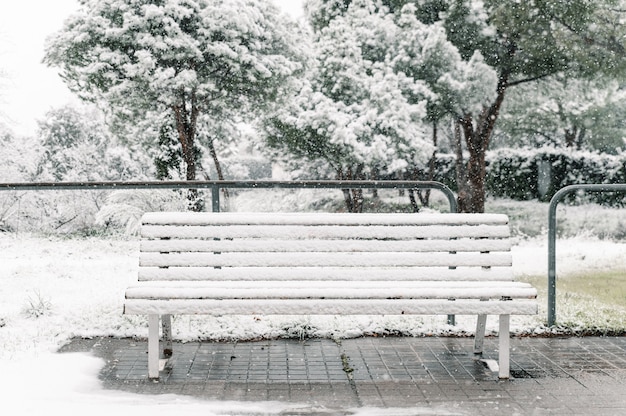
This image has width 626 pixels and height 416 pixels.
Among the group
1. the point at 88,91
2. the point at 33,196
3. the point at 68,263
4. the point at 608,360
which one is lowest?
the point at 608,360

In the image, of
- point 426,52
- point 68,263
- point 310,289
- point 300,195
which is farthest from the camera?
point 426,52

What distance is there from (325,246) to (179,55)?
14.4 meters

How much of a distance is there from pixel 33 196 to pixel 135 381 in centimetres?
357

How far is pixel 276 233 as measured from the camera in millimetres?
4242

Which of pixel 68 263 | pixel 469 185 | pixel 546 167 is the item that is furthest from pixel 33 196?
pixel 546 167

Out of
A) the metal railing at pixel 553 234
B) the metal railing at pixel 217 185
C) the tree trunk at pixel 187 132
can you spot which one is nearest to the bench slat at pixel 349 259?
the metal railing at pixel 217 185

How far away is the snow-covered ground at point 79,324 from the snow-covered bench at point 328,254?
483mm

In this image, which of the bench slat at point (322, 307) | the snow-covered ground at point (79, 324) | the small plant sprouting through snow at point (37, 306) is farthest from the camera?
the small plant sprouting through snow at point (37, 306)

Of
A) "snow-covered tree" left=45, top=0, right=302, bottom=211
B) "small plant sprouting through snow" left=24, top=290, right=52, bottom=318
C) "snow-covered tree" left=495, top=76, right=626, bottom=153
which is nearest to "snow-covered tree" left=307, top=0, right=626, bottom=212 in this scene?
"snow-covered tree" left=45, top=0, right=302, bottom=211

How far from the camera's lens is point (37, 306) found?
17.2ft

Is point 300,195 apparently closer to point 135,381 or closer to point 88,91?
point 88,91

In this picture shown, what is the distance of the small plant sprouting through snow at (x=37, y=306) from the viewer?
519cm

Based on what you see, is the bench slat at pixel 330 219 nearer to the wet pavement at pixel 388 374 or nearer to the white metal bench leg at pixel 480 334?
the white metal bench leg at pixel 480 334

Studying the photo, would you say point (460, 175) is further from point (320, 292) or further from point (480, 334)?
point (320, 292)
